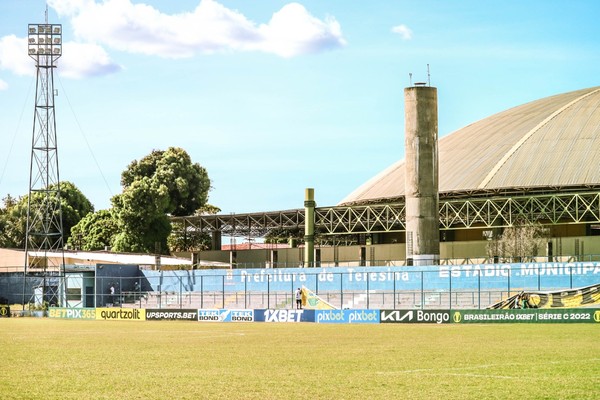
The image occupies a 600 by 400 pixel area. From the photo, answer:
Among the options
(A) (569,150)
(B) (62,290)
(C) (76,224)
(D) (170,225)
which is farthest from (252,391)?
(C) (76,224)

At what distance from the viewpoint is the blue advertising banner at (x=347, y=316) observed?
2417 inches

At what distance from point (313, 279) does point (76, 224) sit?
247 ft

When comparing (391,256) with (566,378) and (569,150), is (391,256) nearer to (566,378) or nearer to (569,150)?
(569,150)

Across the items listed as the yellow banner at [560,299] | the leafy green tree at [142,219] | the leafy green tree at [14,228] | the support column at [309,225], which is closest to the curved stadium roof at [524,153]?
the support column at [309,225]

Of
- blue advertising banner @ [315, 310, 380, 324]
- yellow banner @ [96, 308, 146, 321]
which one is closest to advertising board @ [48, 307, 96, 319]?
yellow banner @ [96, 308, 146, 321]

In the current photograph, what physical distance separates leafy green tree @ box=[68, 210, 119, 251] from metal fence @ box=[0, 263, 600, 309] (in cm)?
3741

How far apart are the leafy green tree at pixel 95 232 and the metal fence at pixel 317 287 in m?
37.4

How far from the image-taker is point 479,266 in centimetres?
7600

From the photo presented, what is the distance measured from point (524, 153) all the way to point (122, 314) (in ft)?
141

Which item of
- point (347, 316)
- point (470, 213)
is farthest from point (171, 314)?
point (470, 213)

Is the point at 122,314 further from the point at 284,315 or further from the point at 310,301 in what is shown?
the point at 284,315

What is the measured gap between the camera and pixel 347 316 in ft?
205

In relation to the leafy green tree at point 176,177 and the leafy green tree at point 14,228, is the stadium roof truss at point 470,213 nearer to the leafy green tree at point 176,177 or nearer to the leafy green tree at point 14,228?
the leafy green tree at point 176,177

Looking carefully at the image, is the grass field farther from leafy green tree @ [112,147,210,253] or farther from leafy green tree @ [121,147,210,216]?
leafy green tree @ [121,147,210,216]
